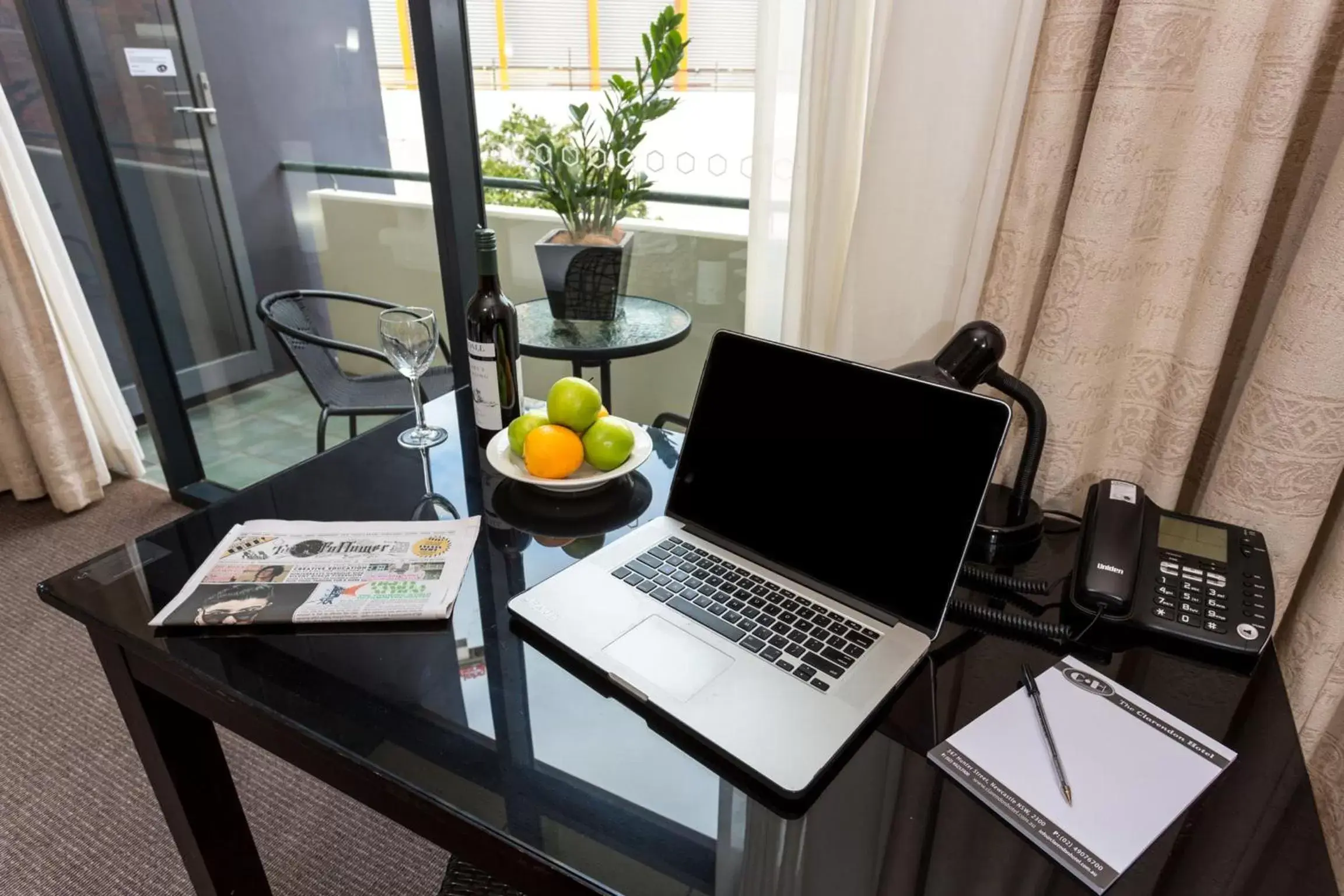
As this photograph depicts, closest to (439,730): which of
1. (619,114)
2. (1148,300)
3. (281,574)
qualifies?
(281,574)

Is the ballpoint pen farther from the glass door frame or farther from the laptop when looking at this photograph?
the glass door frame

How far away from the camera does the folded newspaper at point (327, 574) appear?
2.76ft

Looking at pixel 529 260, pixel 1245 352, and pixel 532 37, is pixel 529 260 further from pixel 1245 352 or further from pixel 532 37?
pixel 1245 352

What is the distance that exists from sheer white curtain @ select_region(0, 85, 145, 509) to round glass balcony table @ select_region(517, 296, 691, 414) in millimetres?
1454

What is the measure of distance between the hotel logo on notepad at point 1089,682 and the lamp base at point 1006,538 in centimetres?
20

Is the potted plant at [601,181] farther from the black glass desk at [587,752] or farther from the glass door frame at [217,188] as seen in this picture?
the black glass desk at [587,752]

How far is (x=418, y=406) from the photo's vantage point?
1258 mm

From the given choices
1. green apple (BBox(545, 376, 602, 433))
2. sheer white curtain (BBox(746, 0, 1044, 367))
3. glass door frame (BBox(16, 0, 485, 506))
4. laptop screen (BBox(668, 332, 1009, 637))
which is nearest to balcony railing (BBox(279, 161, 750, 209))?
glass door frame (BBox(16, 0, 485, 506))

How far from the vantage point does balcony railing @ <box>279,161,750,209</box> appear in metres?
1.74

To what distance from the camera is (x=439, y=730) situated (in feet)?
2.36

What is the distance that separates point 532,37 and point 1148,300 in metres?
1.41

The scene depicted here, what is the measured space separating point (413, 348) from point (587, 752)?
30.7 inches

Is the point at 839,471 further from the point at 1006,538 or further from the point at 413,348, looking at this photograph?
the point at 413,348

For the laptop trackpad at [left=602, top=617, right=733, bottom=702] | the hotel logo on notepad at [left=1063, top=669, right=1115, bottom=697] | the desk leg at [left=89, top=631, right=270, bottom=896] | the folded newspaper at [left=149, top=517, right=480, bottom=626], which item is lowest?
the desk leg at [left=89, top=631, right=270, bottom=896]
